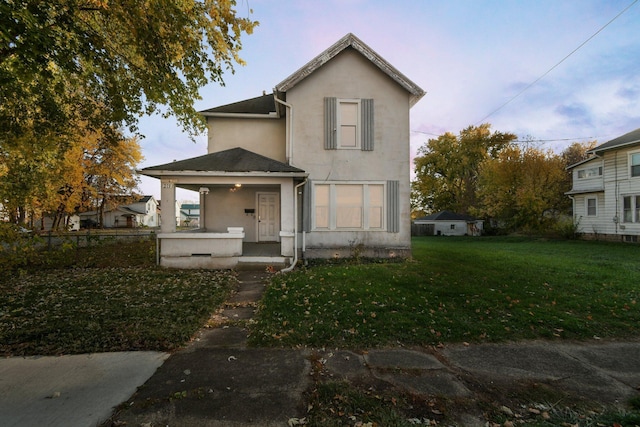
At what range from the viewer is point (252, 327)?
4.51 metres

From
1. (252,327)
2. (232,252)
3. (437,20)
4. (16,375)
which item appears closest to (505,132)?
(437,20)

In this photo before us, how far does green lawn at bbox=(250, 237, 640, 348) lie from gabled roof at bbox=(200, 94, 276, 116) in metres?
8.00

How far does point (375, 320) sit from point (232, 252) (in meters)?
5.95

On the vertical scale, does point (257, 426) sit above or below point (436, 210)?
below

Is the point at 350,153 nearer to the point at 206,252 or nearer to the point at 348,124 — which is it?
the point at 348,124

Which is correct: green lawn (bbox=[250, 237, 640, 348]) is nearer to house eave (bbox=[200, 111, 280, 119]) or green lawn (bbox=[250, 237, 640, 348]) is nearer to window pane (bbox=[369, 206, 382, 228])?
window pane (bbox=[369, 206, 382, 228])

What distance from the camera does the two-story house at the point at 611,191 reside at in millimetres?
17797

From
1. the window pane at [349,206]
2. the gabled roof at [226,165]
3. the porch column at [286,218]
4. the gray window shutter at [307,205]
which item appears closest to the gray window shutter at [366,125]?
the window pane at [349,206]

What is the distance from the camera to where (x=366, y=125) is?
35.1 feet

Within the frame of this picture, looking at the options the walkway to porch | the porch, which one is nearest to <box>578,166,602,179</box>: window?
the walkway to porch

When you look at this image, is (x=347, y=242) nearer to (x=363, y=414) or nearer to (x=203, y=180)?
(x=203, y=180)

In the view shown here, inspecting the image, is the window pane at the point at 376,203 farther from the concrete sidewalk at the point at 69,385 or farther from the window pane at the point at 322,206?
the concrete sidewalk at the point at 69,385

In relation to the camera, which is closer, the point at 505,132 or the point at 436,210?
the point at 505,132

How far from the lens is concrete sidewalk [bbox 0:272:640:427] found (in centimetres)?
246
